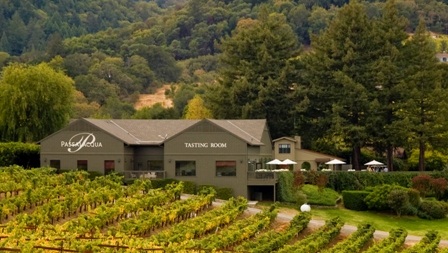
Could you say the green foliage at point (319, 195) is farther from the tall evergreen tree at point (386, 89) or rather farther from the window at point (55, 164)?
the window at point (55, 164)

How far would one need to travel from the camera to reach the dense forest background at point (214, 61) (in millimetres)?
76312

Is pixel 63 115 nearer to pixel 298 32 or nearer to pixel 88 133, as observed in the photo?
pixel 88 133

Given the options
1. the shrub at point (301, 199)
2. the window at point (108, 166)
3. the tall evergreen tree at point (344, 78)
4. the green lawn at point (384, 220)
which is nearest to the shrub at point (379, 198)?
the green lawn at point (384, 220)

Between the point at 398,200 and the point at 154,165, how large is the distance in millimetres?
15948

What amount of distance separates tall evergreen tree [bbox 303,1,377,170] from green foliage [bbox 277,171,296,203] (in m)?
11.0

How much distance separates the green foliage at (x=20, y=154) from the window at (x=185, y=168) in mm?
9598

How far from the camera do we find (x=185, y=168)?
204 feet

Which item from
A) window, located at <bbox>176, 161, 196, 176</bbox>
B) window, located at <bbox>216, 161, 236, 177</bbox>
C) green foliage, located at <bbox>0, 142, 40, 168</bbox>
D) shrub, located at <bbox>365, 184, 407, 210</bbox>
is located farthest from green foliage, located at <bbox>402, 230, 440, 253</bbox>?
green foliage, located at <bbox>0, 142, 40, 168</bbox>

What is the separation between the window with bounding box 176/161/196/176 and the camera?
203 ft

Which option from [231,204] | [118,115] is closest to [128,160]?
[231,204]

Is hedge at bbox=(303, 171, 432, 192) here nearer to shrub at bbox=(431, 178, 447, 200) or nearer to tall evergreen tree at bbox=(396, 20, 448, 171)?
→ shrub at bbox=(431, 178, 447, 200)

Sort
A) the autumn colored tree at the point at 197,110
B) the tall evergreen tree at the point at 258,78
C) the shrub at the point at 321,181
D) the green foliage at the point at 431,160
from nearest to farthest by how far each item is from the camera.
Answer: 1. the shrub at the point at 321,181
2. the green foliage at the point at 431,160
3. the tall evergreen tree at the point at 258,78
4. the autumn colored tree at the point at 197,110

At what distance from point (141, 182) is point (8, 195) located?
8579mm

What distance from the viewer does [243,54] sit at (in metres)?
78.6
